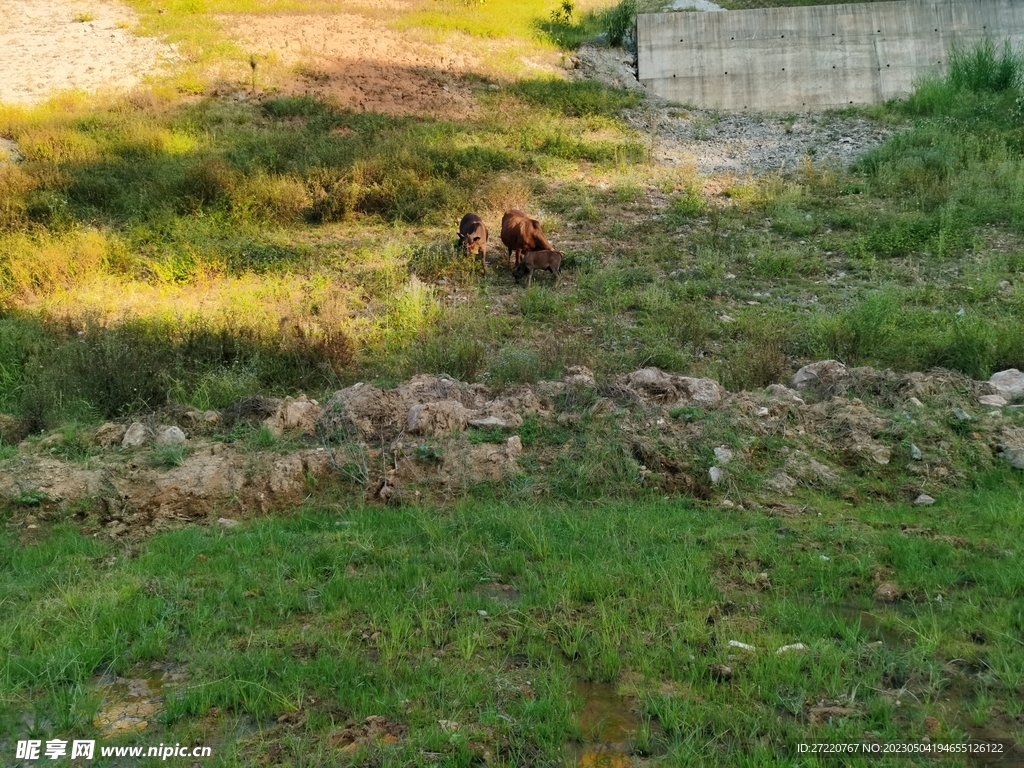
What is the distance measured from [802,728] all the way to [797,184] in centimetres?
1324

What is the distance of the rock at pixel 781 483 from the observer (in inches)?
215

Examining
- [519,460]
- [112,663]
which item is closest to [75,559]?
[112,663]

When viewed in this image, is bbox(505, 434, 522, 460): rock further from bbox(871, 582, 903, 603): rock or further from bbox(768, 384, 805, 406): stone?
bbox(871, 582, 903, 603): rock

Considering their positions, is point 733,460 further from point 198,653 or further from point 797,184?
point 797,184

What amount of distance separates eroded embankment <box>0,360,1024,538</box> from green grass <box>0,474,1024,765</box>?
39 centimetres

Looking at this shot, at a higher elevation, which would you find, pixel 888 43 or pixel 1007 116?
pixel 888 43

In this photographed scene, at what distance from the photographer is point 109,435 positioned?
20.6ft

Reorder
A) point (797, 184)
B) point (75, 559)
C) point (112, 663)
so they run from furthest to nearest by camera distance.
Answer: point (797, 184), point (75, 559), point (112, 663)

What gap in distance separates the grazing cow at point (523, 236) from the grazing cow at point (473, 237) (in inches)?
15.0

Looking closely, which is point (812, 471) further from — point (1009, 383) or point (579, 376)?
point (1009, 383)

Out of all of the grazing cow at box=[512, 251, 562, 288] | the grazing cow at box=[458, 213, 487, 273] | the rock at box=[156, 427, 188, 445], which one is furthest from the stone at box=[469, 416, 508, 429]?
the grazing cow at box=[458, 213, 487, 273]

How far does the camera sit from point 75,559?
467 centimetres

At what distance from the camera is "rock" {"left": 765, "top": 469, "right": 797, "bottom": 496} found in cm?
546

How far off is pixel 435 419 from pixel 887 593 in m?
3.54
